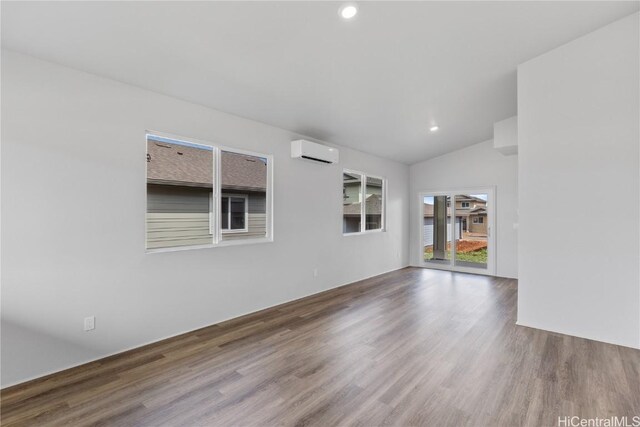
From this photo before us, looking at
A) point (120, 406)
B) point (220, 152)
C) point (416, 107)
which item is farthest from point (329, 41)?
point (120, 406)

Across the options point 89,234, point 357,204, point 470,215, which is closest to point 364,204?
point 357,204

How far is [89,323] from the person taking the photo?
2727 millimetres

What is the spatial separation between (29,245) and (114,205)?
2.18ft

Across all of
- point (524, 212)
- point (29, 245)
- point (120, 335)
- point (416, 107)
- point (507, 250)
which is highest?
point (416, 107)

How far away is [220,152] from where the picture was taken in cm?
377

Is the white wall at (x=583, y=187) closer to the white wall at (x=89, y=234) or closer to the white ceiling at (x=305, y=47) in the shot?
the white ceiling at (x=305, y=47)

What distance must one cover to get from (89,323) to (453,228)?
6697mm

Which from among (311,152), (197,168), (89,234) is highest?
(311,152)

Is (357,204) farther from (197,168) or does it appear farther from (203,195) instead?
(197,168)

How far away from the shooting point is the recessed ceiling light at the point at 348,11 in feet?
7.75

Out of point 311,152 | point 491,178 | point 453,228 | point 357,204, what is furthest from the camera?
point 453,228

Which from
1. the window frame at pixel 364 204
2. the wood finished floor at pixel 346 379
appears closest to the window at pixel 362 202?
the window frame at pixel 364 204

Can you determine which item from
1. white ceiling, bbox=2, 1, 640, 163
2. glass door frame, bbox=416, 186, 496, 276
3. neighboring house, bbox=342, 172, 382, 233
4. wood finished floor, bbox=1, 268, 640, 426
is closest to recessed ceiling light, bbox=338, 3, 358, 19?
white ceiling, bbox=2, 1, 640, 163

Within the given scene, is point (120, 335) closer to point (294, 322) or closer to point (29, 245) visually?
point (29, 245)
